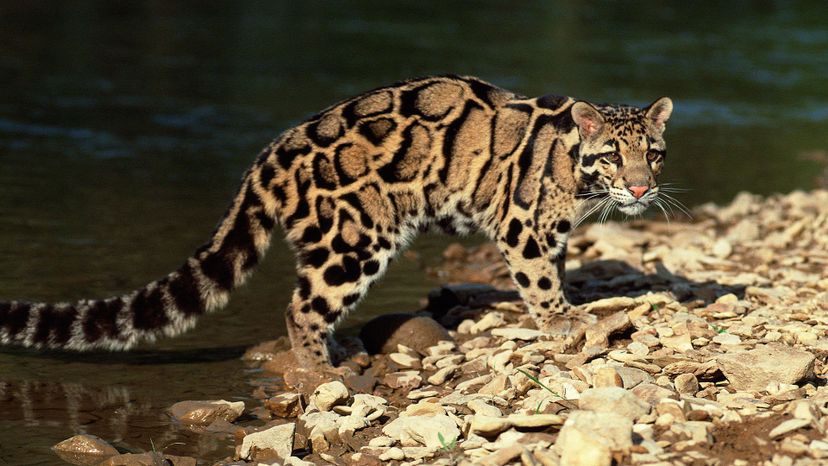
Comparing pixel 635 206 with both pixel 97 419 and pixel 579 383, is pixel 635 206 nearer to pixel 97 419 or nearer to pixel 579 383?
pixel 579 383

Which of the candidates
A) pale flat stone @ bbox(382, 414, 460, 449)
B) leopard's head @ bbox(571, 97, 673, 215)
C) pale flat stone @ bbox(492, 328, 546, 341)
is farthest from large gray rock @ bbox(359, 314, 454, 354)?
pale flat stone @ bbox(382, 414, 460, 449)

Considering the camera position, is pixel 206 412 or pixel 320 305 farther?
pixel 320 305

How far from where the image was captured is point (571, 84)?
23.6 meters

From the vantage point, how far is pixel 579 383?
7582 mm

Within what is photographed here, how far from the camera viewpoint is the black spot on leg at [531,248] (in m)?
9.15

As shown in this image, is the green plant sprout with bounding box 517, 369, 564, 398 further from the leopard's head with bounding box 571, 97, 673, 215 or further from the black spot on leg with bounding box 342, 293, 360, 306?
the leopard's head with bounding box 571, 97, 673, 215

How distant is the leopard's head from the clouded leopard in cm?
1

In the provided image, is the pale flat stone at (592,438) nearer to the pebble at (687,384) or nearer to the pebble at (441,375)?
the pebble at (687,384)

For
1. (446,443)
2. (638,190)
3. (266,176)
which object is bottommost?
(446,443)

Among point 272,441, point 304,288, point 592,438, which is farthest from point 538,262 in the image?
point 592,438

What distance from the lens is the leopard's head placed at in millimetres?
8656

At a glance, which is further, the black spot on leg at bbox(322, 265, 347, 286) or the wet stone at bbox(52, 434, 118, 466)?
the black spot on leg at bbox(322, 265, 347, 286)

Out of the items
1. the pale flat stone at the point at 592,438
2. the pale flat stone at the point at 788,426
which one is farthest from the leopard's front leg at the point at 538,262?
the pale flat stone at the point at 788,426

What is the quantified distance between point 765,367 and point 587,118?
2474 millimetres
